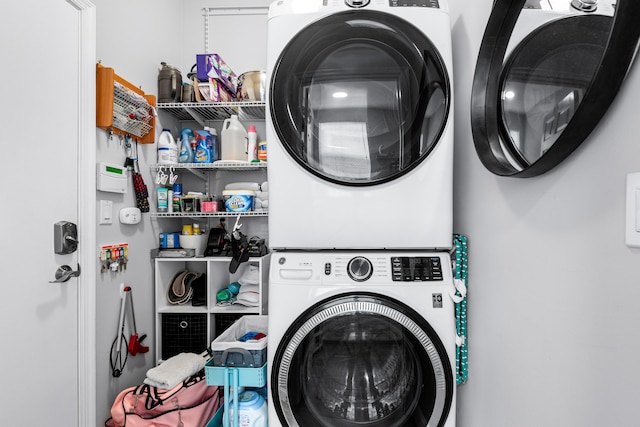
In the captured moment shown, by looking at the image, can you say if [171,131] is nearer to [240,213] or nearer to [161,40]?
[161,40]

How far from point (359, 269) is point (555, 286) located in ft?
1.98

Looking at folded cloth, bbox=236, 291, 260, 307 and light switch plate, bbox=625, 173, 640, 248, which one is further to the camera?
folded cloth, bbox=236, 291, 260, 307

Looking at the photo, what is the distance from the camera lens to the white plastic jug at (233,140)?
7.62 ft

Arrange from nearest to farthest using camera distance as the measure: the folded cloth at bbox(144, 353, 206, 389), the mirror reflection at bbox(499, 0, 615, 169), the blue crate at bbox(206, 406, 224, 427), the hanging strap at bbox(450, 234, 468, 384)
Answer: the mirror reflection at bbox(499, 0, 615, 169)
the hanging strap at bbox(450, 234, 468, 384)
the blue crate at bbox(206, 406, 224, 427)
the folded cloth at bbox(144, 353, 206, 389)

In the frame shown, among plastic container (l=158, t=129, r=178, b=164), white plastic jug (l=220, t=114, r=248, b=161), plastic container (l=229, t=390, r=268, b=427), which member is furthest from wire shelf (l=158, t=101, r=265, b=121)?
plastic container (l=229, t=390, r=268, b=427)

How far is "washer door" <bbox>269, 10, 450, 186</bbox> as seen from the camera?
1.21 m

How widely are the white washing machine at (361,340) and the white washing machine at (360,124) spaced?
0.10m

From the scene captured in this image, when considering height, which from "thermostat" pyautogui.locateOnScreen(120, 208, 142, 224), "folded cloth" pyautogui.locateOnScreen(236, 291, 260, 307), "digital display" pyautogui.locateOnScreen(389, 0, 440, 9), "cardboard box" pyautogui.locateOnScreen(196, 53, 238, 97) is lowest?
"folded cloth" pyautogui.locateOnScreen(236, 291, 260, 307)

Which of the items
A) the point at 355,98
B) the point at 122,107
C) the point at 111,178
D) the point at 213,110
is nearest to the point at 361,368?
the point at 355,98

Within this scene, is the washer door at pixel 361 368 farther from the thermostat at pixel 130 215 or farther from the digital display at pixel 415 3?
the thermostat at pixel 130 215

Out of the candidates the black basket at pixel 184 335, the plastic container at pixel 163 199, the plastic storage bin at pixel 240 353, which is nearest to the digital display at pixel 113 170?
the plastic container at pixel 163 199

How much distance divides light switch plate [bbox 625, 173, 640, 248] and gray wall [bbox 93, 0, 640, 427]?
0.09ft

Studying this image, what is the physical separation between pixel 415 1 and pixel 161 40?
1.96 metres

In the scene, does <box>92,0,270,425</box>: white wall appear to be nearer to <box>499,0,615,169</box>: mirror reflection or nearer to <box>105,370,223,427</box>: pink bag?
<box>105,370,223,427</box>: pink bag
